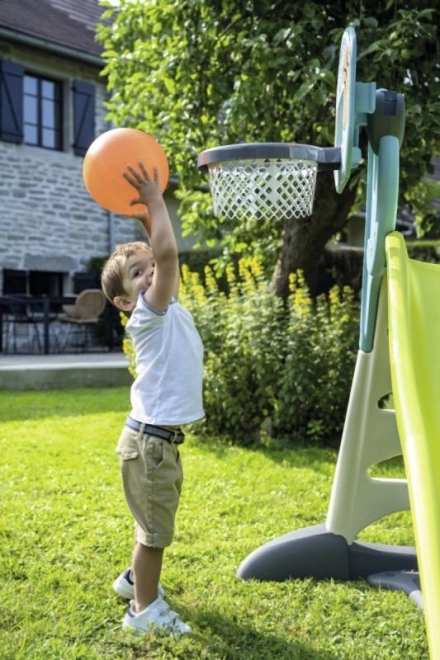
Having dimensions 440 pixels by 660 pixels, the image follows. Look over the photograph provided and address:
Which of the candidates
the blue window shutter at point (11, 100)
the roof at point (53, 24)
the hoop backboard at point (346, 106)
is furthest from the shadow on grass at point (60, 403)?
the roof at point (53, 24)

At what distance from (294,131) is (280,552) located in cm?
371

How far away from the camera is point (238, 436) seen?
207 inches

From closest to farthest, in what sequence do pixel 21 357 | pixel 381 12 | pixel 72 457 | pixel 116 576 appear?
1. pixel 116 576
2. pixel 72 457
3. pixel 381 12
4. pixel 21 357

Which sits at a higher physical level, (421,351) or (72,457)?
(421,351)

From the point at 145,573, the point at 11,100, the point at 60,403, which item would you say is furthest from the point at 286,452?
the point at 11,100

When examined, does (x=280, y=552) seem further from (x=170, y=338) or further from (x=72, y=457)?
(x=72, y=457)

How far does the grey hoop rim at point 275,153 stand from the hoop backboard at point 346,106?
4 centimetres

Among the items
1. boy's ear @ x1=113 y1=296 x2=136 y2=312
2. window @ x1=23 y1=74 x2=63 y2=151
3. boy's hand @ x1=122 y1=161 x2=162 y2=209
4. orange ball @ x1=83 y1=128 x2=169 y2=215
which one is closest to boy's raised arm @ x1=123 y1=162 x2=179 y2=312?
boy's hand @ x1=122 y1=161 x2=162 y2=209

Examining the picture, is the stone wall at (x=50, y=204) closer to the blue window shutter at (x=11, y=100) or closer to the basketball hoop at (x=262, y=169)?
the blue window shutter at (x=11, y=100)

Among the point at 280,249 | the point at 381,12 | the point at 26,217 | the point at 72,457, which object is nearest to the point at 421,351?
the point at 72,457

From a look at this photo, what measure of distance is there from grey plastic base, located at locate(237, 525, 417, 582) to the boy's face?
115cm

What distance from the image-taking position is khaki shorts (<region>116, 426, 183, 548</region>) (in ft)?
7.91

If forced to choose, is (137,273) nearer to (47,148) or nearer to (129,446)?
(129,446)

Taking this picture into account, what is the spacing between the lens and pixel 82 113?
12.9m
